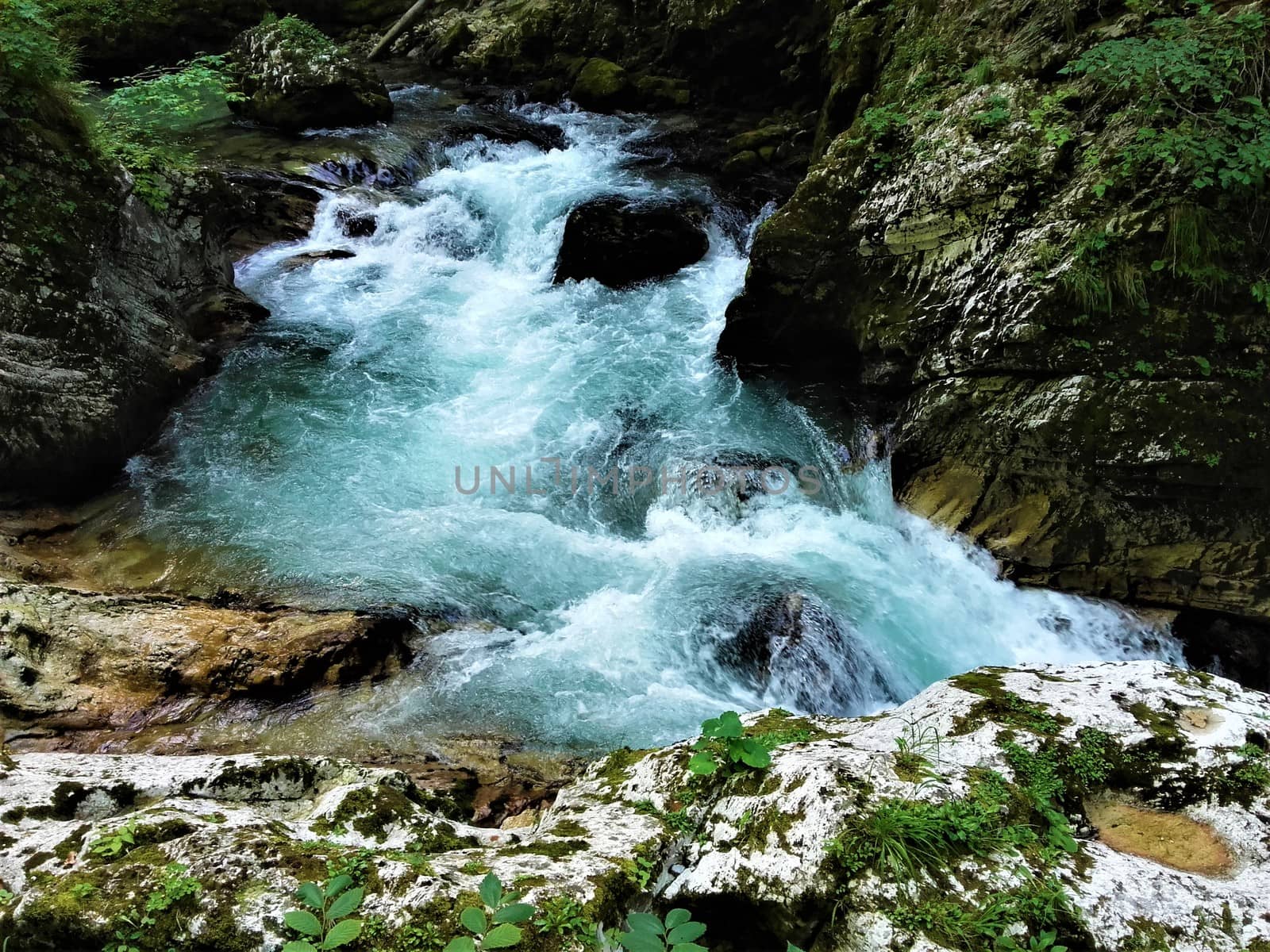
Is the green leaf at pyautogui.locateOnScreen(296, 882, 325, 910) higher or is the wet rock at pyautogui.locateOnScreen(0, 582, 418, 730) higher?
the green leaf at pyautogui.locateOnScreen(296, 882, 325, 910)

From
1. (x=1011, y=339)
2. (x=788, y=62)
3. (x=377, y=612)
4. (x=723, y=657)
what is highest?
(x=788, y=62)

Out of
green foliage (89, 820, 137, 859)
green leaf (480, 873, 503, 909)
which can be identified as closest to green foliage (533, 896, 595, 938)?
green leaf (480, 873, 503, 909)

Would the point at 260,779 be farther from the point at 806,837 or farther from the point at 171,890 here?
the point at 806,837

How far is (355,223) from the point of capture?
12.4 m

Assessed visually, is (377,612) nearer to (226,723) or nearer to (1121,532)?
(226,723)

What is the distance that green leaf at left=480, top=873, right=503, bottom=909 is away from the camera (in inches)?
83.0

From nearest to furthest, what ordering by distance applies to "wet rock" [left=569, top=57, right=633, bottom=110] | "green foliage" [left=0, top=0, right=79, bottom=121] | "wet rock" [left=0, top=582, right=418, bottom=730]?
1. "wet rock" [left=0, top=582, right=418, bottom=730]
2. "green foliage" [left=0, top=0, right=79, bottom=121]
3. "wet rock" [left=569, top=57, right=633, bottom=110]

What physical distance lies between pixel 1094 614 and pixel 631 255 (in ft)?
26.4

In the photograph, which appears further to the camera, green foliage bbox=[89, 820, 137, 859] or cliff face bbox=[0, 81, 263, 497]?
cliff face bbox=[0, 81, 263, 497]

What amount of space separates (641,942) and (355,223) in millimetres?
12870

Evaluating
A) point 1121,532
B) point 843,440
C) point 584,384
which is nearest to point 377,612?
point 584,384

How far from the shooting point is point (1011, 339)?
21.7 ft

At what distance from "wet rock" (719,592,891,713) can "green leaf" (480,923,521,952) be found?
160 inches

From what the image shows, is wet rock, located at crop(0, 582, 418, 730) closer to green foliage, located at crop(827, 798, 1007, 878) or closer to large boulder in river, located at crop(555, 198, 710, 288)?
green foliage, located at crop(827, 798, 1007, 878)
